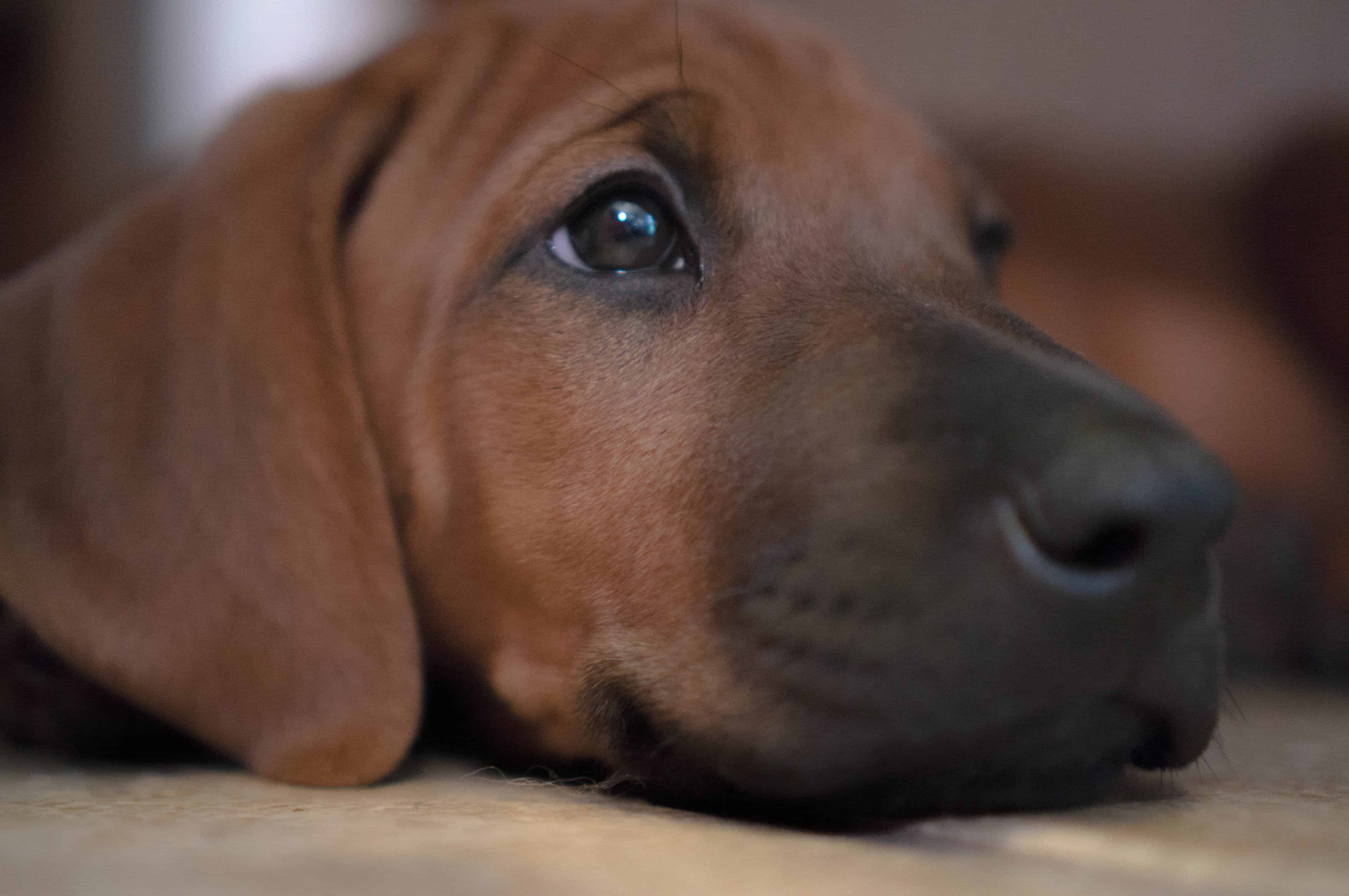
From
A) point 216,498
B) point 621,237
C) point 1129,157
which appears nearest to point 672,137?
point 621,237

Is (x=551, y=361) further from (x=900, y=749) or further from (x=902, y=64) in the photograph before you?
(x=902, y=64)

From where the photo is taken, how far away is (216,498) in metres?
1.50

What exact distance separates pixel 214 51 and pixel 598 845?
5.01m

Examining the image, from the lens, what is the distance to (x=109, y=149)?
4.93m

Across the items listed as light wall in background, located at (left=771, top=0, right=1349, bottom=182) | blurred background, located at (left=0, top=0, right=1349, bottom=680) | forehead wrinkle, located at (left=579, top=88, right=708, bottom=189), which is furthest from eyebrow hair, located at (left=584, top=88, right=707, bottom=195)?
light wall in background, located at (left=771, top=0, right=1349, bottom=182)

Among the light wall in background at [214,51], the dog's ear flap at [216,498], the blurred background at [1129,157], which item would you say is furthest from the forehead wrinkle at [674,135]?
the light wall in background at [214,51]

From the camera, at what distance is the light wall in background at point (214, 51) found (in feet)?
16.1

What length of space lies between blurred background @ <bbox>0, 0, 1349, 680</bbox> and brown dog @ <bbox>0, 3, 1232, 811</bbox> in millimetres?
304

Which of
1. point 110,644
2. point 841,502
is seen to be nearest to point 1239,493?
point 841,502

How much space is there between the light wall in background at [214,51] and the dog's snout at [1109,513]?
4.26 m

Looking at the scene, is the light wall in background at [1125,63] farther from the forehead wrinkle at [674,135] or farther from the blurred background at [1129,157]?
the forehead wrinkle at [674,135]

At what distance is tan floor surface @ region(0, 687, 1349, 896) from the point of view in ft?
2.90

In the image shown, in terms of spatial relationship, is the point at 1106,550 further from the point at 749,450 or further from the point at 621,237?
the point at 621,237

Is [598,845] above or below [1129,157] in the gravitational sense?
below
